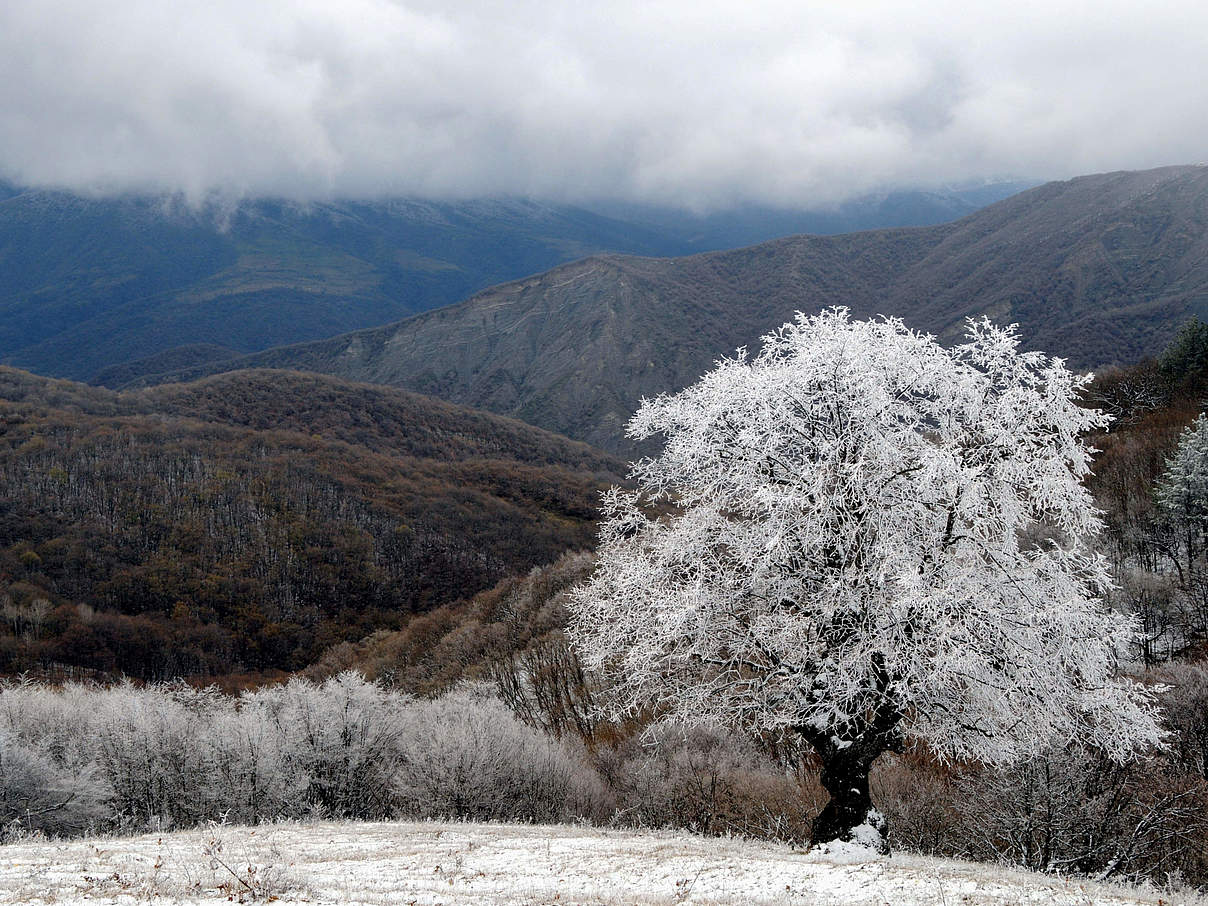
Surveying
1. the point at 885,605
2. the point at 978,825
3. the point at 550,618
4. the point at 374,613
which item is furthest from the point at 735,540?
the point at 374,613

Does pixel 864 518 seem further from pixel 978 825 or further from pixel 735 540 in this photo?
pixel 978 825

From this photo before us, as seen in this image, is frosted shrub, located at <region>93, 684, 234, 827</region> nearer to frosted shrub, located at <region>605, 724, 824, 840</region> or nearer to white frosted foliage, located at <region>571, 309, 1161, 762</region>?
frosted shrub, located at <region>605, 724, 824, 840</region>

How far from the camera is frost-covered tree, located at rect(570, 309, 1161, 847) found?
11977 millimetres

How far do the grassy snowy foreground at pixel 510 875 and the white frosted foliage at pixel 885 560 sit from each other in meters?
2.46

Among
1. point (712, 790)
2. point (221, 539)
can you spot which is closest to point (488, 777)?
point (712, 790)

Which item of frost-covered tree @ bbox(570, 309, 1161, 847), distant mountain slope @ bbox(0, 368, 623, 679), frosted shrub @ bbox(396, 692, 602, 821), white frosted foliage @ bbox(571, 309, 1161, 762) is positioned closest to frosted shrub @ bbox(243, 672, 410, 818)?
frosted shrub @ bbox(396, 692, 602, 821)

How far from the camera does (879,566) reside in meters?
11.9

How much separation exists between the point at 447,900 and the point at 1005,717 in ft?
29.1

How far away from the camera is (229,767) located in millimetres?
26766

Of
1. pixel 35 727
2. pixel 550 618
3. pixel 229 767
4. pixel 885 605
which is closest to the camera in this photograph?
pixel 885 605

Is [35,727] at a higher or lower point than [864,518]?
lower

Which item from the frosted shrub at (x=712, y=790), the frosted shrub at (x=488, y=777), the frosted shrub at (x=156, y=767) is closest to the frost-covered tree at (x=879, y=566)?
the frosted shrub at (x=712, y=790)

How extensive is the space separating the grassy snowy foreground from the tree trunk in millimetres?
810

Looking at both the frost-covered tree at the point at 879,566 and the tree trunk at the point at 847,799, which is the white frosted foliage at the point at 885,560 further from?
the tree trunk at the point at 847,799
